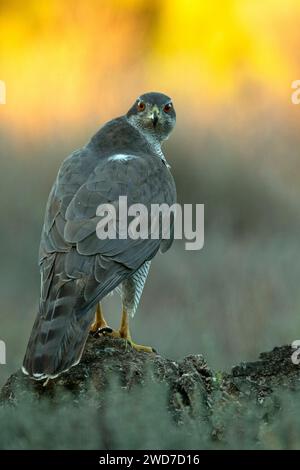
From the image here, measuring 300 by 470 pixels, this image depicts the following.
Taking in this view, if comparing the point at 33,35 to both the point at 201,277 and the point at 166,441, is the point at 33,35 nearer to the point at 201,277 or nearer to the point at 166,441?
the point at 201,277

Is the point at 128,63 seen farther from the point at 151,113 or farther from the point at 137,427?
the point at 137,427

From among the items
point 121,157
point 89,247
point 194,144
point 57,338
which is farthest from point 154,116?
point 194,144

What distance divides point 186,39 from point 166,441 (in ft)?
41.7

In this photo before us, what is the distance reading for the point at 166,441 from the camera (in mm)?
3699

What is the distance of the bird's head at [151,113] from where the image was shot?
618cm

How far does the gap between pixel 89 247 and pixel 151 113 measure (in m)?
1.51

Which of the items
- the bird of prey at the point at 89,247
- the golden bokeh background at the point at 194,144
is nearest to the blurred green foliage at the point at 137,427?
the bird of prey at the point at 89,247

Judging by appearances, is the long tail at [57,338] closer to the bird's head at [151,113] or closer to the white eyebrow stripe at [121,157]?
the white eyebrow stripe at [121,157]

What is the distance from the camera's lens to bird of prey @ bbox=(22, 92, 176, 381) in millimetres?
4535

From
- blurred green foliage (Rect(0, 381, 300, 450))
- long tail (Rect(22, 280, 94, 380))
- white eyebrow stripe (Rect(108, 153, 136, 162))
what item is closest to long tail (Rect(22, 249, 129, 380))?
long tail (Rect(22, 280, 94, 380))

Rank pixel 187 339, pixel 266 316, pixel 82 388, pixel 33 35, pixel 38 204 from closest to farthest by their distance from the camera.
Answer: pixel 82 388 < pixel 187 339 < pixel 266 316 < pixel 38 204 < pixel 33 35

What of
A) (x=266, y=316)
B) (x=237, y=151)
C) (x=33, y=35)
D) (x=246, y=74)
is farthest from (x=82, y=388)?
(x=33, y=35)

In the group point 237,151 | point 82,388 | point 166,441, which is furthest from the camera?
point 237,151

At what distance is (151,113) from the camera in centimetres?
616
